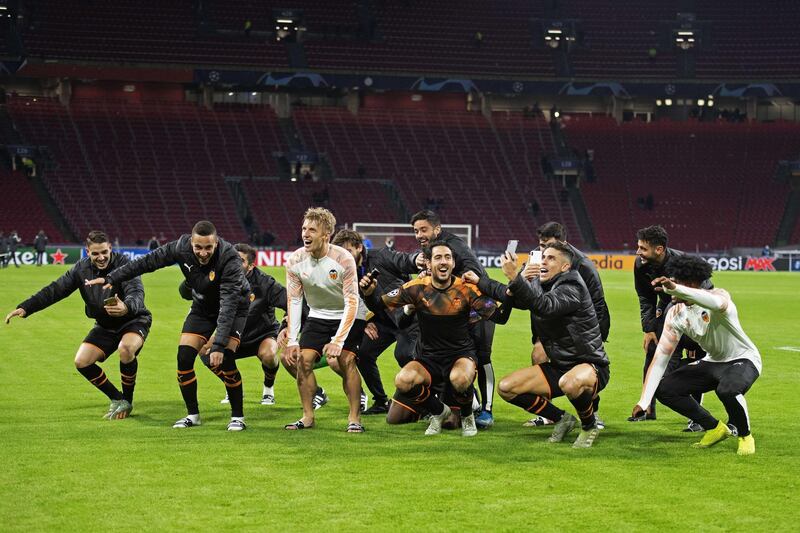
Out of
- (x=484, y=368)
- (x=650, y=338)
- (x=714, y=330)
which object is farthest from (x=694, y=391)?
(x=484, y=368)

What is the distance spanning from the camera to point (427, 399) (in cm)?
1061

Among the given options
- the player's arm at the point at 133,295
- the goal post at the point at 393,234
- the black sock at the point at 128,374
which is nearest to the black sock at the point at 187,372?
the black sock at the point at 128,374

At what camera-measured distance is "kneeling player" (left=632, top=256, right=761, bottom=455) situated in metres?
9.58

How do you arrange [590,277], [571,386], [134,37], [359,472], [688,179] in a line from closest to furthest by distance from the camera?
[359,472] → [571,386] → [590,277] → [134,37] → [688,179]

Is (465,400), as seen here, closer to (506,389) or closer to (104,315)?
(506,389)

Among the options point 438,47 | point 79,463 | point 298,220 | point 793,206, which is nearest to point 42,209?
point 298,220

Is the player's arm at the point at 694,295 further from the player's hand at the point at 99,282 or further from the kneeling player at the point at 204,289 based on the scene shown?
the player's hand at the point at 99,282

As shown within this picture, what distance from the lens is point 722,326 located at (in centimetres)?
988

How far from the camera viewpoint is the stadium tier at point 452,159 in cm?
6481

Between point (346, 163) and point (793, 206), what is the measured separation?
27699 mm

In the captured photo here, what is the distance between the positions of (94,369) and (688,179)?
62253 mm

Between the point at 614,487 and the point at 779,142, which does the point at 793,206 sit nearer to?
the point at 779,142

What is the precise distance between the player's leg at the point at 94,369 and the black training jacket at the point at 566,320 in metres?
4.34

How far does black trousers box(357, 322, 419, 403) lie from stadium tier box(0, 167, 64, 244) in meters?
46.5
